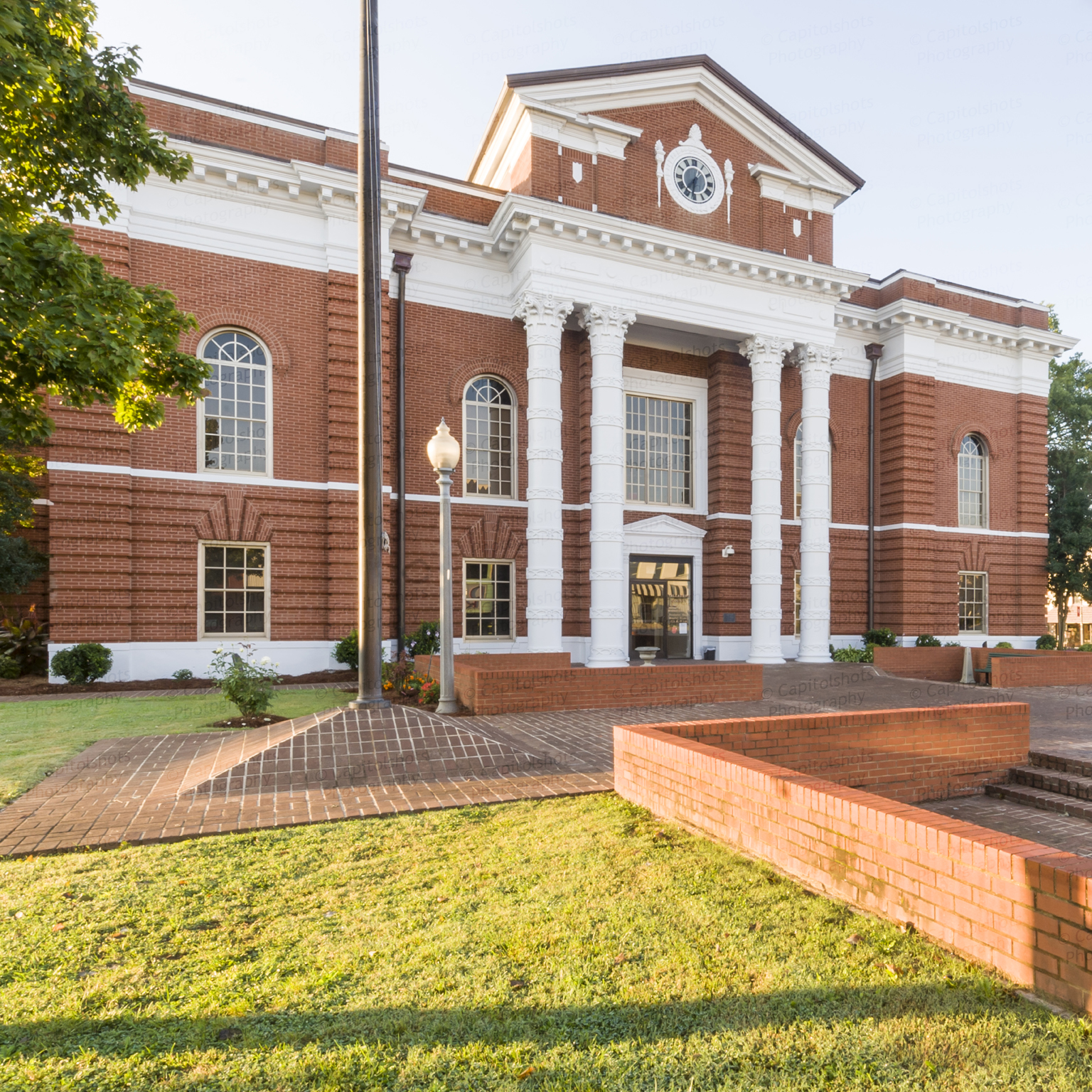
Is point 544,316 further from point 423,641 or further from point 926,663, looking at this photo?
point 926,663

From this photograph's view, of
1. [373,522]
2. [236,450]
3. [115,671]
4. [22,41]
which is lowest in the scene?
[115,671]

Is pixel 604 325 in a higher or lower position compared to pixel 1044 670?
higher

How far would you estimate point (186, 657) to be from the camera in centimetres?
1591

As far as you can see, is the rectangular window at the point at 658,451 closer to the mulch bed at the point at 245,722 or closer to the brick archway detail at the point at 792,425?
the brick archway detail at the point at 792,425

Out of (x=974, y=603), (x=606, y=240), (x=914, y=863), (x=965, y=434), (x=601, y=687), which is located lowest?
(x=601, y=687)

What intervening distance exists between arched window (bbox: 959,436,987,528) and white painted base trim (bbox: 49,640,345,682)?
22517 millimetres

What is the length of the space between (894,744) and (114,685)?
14705 mm

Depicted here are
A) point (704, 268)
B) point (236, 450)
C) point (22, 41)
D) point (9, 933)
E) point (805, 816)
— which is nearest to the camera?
point (9, 933)

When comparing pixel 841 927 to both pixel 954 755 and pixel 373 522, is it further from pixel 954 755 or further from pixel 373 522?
pixel 373 522

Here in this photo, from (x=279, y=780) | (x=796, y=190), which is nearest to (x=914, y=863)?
(x=279, y=780)

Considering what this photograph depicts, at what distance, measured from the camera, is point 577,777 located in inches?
270

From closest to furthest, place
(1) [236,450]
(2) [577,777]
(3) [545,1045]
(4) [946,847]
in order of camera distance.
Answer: (3) [545,1045]
(4) [946,847]
(2) [577,777]
(1) [236,450]

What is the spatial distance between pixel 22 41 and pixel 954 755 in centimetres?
1021

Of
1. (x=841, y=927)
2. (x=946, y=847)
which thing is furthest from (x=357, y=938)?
(x=946, y=847)
